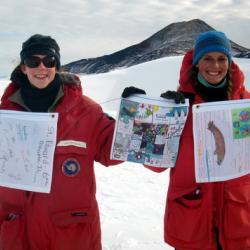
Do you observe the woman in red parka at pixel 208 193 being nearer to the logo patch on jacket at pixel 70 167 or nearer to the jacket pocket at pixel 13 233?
the logo patch on jacket at pixel 70 167

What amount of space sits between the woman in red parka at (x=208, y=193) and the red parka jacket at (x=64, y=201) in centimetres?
48

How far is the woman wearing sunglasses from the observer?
2.31 m

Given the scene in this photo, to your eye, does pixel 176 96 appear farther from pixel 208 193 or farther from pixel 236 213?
pixel 236 213

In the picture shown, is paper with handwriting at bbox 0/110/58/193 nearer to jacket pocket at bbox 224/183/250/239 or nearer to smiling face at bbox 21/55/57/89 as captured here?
smiling face at bbox 21/55/57/89

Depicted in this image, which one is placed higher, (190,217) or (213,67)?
(213,67)

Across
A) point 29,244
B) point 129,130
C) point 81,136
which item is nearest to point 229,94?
point 129,130

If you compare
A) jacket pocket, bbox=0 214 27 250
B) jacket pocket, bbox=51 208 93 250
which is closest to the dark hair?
jacket pocket, bbox=51 208 93 250

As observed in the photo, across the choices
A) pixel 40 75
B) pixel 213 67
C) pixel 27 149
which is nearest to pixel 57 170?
pixel 27 149

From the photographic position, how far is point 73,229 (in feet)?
7.64

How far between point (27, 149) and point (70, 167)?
0.91 ft

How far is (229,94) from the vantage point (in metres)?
2.41

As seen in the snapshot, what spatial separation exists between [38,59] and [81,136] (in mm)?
505

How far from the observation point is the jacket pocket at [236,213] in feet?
7.64

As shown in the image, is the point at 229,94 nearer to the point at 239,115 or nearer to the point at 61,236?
the point at 239,115
